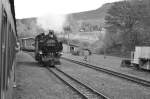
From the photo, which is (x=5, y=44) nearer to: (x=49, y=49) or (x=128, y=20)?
(x=49, y=49)

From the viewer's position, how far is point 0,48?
2.97 m

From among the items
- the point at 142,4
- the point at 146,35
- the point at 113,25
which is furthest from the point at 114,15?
the point at 146,35

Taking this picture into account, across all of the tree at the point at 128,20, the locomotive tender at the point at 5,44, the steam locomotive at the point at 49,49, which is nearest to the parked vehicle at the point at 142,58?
the steam locomotive at the point at 49,49

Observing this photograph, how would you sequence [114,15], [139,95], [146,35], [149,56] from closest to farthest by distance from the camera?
[139,95]
[149,56]
[146,35]
[114,15]

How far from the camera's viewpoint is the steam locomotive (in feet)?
74.5

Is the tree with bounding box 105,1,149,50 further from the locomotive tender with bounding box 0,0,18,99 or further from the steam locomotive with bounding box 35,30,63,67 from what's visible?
the locomotive tender with bounding box 0,0,18,99

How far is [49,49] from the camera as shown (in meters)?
22.8

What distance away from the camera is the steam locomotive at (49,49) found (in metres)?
22.7

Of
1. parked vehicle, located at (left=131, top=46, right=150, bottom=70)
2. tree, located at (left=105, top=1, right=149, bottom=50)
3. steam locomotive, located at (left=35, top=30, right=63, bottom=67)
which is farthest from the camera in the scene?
→ tree, located at (left=105, top=1, right=149, bottom=50)

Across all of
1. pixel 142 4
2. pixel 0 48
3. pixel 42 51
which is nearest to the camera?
pixel 0 48

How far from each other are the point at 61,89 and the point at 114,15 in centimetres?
4763

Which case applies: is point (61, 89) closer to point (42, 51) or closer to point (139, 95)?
point (139, 95)

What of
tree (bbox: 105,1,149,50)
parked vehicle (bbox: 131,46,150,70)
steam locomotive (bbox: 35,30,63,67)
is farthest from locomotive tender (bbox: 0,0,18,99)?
tree (bbox: 105,1,149,50)

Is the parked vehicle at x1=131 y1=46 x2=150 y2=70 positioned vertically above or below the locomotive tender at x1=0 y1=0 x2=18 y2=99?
below
